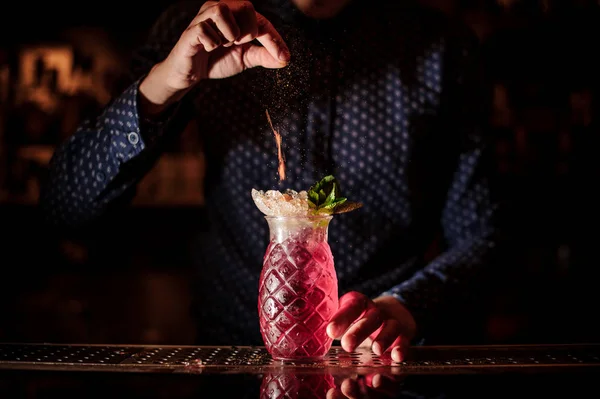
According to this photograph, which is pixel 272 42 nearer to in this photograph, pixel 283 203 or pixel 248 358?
pixel 283 203

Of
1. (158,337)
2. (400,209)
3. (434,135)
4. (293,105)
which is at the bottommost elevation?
(158,337)

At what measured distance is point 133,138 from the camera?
184cm

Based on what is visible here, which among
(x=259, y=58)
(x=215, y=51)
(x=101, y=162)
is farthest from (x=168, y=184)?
(x=259, y=58)

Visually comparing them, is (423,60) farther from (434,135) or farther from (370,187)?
(370,187)

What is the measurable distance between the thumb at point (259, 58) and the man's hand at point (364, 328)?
21.5 inches

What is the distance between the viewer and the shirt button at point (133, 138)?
184 centimetres

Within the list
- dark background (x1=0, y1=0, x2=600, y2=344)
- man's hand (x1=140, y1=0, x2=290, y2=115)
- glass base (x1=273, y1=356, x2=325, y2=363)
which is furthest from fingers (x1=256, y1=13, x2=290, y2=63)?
dark background (x1=0, y1=0, x2=600, y2=344)

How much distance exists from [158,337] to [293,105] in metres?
3.07

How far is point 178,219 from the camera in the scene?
14.8 ft

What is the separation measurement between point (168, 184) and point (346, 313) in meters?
3.02

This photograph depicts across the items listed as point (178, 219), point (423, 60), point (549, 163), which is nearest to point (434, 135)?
point (423, 60)

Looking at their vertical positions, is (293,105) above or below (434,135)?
above

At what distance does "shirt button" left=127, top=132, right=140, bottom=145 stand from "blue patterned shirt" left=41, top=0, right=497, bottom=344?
11 centimetres

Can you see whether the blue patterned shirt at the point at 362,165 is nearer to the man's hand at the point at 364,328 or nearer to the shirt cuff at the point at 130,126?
the shirt cuff at the point at 130,126
